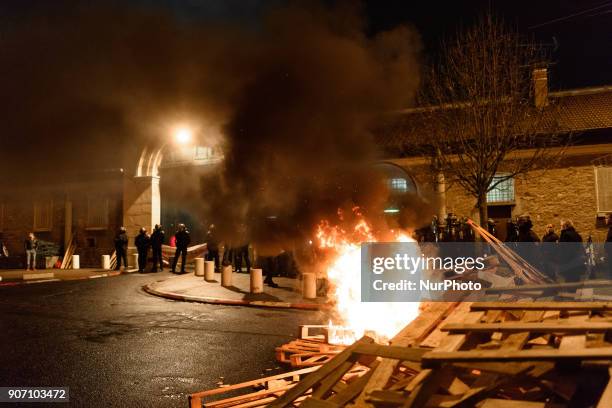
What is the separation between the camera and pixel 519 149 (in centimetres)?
1523

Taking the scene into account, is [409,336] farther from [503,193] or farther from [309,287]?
[503,193]

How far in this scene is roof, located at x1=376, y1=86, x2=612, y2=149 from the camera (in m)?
15.0

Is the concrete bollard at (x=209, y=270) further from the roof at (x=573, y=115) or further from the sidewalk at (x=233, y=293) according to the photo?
the roof at (x=573, y=115)

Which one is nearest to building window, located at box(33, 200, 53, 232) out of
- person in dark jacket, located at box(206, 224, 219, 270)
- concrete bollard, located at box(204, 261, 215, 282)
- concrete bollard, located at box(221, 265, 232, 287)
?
person in dark jacket, located at box(206, 224, 219, 270)

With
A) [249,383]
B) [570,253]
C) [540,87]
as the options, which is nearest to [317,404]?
[249,383]

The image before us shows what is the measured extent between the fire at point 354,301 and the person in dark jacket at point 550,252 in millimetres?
3555

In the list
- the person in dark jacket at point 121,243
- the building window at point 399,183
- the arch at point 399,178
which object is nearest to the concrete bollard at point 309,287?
the arch at point 399,178

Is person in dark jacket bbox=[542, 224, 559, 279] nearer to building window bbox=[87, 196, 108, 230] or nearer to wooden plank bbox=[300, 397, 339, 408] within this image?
wooden plank bbox=[300, 397, 339, 408]

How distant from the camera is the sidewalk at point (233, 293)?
30.1 ft

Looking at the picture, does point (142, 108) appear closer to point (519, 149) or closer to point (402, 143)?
point (402, 143)

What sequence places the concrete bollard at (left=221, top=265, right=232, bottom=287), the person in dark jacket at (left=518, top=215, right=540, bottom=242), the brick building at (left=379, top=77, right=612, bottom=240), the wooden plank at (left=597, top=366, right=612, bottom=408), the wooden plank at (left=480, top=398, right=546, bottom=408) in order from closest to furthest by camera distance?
the wooden plank at (left=597, top=366, right=612, bottom=408) < the wooden plank at (left=480, top=398, right=546, bottom=408) < the person in dark jacket at (left=518, top=215, right=540, bottom=242) < the concrete bollard at (left=221, top=265, right=232, bottom=287) < the brick building at (left=379, top=77, right=612, bottom=240)

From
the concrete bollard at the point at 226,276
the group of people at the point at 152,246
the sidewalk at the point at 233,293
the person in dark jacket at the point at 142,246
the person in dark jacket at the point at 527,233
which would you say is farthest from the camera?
the person in dark jacket at the point at 142,246

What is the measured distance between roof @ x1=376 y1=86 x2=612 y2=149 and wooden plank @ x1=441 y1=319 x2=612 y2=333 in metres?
11.2

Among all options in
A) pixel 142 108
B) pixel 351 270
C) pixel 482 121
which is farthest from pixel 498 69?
pixel 142 108
